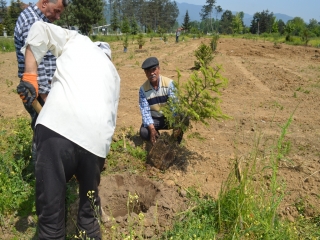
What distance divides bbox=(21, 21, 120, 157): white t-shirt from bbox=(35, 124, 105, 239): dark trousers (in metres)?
0.07

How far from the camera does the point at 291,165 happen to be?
3887 millimetres

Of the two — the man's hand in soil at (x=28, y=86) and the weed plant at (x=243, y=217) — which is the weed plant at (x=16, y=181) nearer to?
the man's hand in soil at (x=28, y=86)

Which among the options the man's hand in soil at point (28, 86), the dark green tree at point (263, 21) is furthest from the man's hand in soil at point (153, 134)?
the dark green tree at point (263, 21)

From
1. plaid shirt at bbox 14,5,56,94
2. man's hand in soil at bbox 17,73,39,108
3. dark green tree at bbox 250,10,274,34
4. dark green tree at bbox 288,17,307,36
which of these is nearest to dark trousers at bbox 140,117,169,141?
plaid shirt at bbox 14,5,56,94

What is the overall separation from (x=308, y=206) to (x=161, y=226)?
1652mm

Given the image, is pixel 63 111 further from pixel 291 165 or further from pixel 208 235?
pixel 291 165

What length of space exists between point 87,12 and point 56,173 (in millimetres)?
33809

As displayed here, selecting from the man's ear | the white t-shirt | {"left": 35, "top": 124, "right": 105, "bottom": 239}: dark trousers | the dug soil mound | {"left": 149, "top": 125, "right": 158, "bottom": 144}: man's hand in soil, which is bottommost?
the dug soil mound

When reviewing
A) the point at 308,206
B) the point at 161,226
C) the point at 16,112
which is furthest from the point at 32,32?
the point at 16,112

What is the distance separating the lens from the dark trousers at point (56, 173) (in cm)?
180

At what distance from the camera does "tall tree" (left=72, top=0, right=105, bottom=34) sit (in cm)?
3225

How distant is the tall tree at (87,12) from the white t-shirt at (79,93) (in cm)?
3310

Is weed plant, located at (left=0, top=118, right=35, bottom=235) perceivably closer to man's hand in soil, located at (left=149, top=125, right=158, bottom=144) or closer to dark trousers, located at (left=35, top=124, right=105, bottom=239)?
dark trousers, located at (left=35, top=124, right=105, bottom=239)

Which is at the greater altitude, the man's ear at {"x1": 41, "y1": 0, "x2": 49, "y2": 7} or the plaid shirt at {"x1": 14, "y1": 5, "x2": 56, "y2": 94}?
the man's ear at {"x1": 41, "y1": 0, "x2": 49, "y2": 7}
